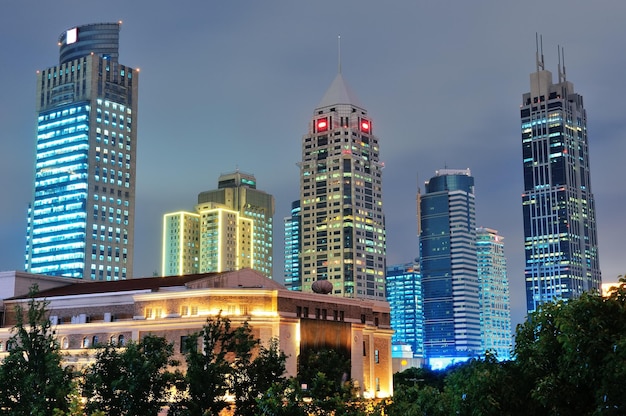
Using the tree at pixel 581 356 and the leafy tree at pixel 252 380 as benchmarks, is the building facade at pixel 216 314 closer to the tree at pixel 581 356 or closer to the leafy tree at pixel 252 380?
the leafy tree at pixel 252 380

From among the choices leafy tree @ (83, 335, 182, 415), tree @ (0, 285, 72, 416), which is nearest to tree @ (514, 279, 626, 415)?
leafy tree @ (83, 335, 182, 415)

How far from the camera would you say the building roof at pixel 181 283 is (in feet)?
367

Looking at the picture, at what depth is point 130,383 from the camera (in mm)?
62281

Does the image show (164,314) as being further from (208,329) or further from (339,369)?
(208,329)

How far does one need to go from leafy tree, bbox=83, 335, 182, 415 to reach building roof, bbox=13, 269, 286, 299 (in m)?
43.6

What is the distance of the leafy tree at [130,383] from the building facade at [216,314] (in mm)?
32790

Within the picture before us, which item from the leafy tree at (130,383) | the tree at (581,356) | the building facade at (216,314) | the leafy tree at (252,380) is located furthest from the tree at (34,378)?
the building facade at (216,314)

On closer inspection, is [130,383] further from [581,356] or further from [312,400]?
[581,356]

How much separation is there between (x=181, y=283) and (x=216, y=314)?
11978mm

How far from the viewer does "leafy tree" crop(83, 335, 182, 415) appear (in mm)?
62062

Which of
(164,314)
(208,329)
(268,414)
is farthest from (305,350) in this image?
(268,414)

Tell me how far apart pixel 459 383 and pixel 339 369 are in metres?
64.8

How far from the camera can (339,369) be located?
346 feet

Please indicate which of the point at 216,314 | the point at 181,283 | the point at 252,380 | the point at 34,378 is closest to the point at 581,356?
the point at 252,380
